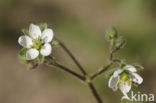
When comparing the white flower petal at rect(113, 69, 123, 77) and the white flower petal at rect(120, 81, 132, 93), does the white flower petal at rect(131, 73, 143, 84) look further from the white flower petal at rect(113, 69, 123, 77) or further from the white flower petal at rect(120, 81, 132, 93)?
the white flower petal at rect(113, 69, 123, 77)

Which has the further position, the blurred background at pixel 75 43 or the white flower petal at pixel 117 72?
the blurred background at pixel 75 43

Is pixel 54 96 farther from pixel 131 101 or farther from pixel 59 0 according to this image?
pixel 59 0

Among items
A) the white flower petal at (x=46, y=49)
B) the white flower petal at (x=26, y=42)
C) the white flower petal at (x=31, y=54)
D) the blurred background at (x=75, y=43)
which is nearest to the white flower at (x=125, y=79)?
the white flower petal at (x=46, y=49)

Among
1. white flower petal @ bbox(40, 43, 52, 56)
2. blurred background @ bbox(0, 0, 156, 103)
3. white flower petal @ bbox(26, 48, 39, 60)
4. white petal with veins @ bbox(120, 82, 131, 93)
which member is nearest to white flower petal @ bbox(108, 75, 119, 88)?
white petal with veins @ bbox(120, 82, 131, 93)

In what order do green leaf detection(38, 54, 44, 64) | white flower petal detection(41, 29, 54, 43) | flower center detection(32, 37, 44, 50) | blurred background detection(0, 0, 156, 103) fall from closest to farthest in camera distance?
1. green leaf detection(38, 54, 44, 64)
2. white flower petal detection(41, 29, 54, 43)
3. flower center detection(32, 37, 44, 50)
4. blurred background detection(0, 0, 156, 103)

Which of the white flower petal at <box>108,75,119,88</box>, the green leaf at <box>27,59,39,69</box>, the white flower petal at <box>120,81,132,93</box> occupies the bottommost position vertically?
the white flower petal at <box>120,81,132,93</box>

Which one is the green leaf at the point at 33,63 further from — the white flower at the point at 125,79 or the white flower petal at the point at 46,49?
the white flower at the point at 125,79

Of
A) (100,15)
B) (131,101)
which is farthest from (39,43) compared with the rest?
(100,15)
